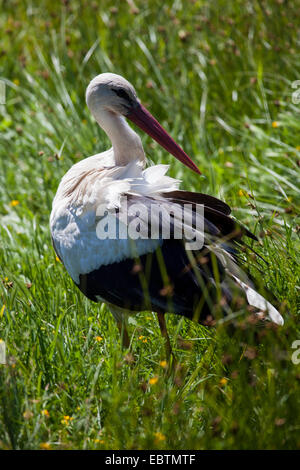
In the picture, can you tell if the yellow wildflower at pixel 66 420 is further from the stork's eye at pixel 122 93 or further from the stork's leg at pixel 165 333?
the stork's eye at pixel 122 93

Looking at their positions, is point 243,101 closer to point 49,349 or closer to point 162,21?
point 162,21

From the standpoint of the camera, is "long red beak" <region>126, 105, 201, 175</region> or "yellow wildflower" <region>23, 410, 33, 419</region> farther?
"long red beak" <region>126, 105, 201, 175</region>

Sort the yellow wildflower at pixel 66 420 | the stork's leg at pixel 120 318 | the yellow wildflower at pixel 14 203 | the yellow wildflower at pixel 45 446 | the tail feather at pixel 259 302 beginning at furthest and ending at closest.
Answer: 1. the yellow wildflower at pixel 14 203
2. the stork's leg at pixel 120 318
3. the tail feather at pixel 259 302
4. the yellow wildflower at pixel 66 420
5. the yellow wildflower at pixel 45 446

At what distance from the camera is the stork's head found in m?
3.53

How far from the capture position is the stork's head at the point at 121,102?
353 centimetres

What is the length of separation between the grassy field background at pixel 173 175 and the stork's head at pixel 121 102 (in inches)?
Answer: 21.5

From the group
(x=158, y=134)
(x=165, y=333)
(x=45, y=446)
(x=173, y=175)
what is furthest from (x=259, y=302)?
(x=173, y=175)

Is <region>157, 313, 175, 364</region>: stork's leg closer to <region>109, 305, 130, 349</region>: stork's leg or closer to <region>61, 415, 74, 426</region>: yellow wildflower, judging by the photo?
<region>109, 305, 130, 349</region>: stork's leg

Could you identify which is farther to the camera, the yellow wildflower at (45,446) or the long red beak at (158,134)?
the long red beak at (158,134)

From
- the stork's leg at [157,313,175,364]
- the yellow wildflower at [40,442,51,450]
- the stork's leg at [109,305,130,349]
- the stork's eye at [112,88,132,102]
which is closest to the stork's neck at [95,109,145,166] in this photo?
the stork's eye at [112,88,132,102]

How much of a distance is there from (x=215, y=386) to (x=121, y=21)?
463 centimetres

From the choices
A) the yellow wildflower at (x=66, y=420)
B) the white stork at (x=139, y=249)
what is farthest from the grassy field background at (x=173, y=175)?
the white stork at (x=139, y=249)

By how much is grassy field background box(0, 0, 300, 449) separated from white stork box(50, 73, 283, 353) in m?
0.19

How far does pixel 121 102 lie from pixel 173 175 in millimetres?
1277
